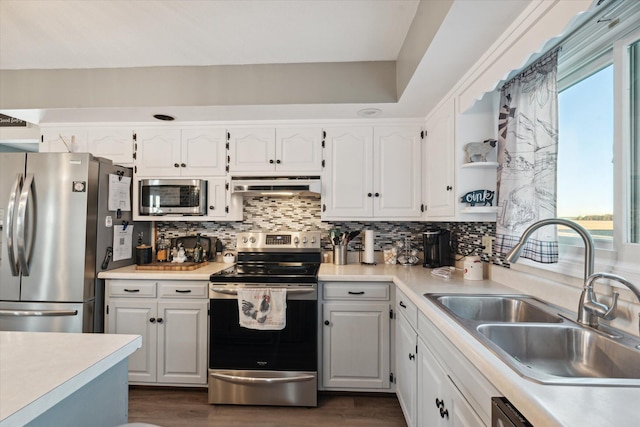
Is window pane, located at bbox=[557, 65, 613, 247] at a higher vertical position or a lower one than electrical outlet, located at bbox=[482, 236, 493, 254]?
higher

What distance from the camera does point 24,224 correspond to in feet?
7.43

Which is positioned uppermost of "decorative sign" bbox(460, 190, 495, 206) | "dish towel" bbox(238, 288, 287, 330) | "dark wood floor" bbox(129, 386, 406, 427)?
"decorative sign" bbox(460, 190, 495, 206)

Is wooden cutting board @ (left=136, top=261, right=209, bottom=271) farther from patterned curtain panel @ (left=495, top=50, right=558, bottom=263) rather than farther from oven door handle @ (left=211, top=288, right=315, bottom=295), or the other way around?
patterned curtain panel @ (left=495, top=50, right=558, bottom=263)

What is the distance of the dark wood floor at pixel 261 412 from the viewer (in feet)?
6.84

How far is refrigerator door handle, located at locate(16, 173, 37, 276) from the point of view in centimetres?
225

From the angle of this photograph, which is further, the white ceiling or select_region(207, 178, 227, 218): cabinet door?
select_region(207, 178, 227, 218): cabinet door

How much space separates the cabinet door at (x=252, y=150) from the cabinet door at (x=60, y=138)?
4.20 ft

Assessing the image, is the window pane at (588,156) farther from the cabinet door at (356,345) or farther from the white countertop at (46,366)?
the white countertop at (46,366)

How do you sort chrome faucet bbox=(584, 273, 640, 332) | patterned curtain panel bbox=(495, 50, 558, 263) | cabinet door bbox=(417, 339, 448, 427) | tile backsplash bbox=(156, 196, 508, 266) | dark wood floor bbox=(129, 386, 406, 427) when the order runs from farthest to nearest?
tile backsplash bbox=(156, 196, 508, 266)
dark wood floor bbox=(129, 386, 406, 427)
patterned curtain panel bbox=(495, 50, 558, 263)
cabinet door bbox=(417, 339, 448, 427)
chrome faucet bbox=(584, 273, 640, 332)

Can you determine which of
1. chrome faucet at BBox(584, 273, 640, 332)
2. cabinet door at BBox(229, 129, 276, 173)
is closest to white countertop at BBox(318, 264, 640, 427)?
chrome faucet at BBox(584, 273, 640, 332)

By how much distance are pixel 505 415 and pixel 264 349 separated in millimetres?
1727

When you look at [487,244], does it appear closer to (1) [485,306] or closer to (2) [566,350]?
(1) [485,306]

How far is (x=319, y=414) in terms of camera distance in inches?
85.3

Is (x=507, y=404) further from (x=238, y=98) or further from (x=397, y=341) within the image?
(x=238, y=98)
